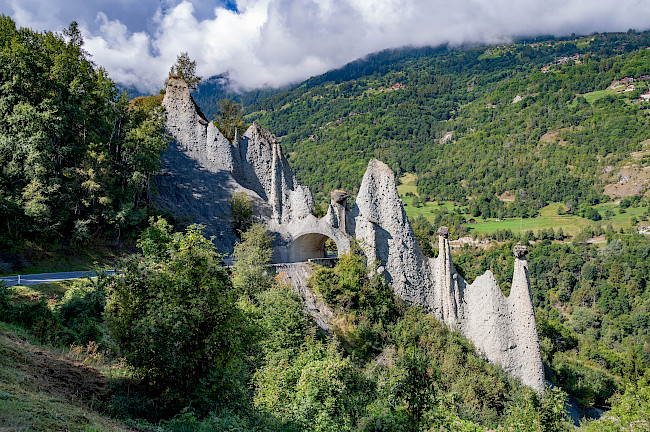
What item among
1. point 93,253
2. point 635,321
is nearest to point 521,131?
point 635,321

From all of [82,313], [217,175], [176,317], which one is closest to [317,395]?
[176,317]

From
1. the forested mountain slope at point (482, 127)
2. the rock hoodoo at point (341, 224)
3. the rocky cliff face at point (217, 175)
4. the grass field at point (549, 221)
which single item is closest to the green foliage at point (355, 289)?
the rock hoodoo at point (341, 224)

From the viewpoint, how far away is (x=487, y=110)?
482ft

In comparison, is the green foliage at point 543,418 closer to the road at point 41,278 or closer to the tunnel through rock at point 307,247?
the tunnel through rock at point 307,247

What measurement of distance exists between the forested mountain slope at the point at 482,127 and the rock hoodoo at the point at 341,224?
224ft

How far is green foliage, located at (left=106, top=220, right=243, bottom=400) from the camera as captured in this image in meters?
9.97

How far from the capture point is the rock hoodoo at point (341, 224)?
81.9ft

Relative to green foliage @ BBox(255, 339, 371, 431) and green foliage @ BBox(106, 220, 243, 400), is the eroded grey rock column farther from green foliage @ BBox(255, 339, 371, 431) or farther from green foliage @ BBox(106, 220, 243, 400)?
green foliage @ BBox(106, 220, 243, 400)

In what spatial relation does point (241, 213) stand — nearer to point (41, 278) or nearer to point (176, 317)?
point (41, 278)

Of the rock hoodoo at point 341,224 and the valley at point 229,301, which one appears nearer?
the valley at point 229,301

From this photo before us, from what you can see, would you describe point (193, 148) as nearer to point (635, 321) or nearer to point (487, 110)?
point (635, 321)

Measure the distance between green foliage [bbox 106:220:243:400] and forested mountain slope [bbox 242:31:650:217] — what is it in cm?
9063

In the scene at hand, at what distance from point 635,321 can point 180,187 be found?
70.8m

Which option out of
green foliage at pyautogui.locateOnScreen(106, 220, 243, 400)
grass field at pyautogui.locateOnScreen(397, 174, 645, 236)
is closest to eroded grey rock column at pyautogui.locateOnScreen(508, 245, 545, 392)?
green foliage at pyautogui.locateOnScreen(106, 220, 243, 400)
